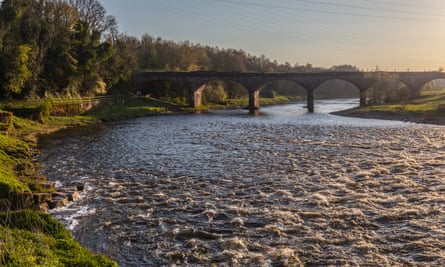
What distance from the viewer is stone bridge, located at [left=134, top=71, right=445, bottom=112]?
314 feet

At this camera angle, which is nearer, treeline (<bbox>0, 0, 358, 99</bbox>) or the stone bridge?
treeline (<bbox>0, 0, 358, 99</bbox>)

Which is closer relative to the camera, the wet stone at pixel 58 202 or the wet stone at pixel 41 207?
the wet stone at pixel 41 207

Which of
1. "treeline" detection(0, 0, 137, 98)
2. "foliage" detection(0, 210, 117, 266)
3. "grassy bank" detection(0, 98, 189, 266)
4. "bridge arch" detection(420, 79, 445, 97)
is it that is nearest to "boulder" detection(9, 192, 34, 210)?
"grassy bank" detection(0, 98, 189, 266)

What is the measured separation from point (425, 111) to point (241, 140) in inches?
1363

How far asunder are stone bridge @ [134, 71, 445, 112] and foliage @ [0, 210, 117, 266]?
282 feet

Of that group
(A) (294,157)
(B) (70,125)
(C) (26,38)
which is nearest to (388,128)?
(A) (294,157)

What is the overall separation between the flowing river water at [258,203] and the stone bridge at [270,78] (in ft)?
212

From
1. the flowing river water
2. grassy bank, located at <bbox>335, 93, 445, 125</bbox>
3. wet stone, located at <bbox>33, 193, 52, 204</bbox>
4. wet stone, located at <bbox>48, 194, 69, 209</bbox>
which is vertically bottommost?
the flowing river water

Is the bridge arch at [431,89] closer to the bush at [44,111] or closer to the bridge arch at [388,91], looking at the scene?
the bridge arch at [388,91]

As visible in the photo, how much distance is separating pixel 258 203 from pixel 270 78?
8530cm

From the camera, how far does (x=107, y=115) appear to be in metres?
66.8

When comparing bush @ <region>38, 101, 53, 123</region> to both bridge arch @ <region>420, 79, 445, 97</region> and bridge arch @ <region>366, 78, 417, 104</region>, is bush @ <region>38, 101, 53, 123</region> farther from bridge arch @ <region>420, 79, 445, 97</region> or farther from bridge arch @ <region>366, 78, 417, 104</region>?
bridge arch @ <region>420, 79, 445, 97</region>

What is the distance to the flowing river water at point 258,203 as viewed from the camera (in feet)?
43.0

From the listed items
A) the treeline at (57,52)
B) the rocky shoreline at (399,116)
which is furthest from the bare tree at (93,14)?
the rocky shoreline at (399,116)
